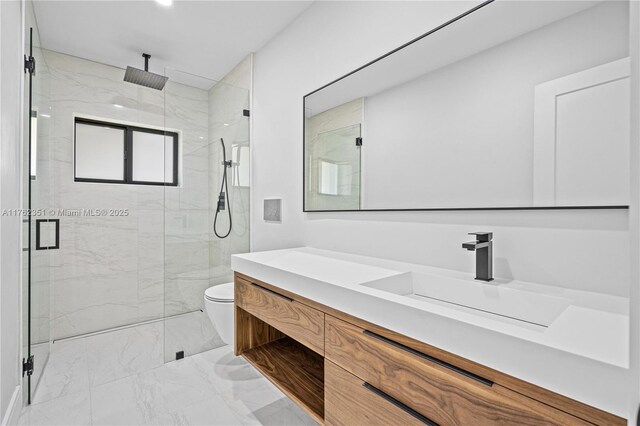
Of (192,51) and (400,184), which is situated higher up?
(192,51)

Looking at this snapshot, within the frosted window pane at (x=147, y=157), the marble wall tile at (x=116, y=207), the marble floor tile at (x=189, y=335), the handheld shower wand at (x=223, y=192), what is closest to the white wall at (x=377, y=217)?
the handheld shower wand at (x=223, y=192)

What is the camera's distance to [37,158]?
2.14 meters

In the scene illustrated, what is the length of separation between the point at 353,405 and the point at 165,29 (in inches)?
109

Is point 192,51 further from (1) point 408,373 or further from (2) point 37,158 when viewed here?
(1) point 408,373

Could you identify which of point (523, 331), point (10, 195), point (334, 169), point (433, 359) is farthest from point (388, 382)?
point (10, 195)

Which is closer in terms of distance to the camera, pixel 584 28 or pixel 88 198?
pixel 584 28

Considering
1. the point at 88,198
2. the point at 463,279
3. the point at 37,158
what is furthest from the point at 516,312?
the point at 88,198

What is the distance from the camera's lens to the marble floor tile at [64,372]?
2000 millimetres

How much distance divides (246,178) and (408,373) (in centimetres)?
211

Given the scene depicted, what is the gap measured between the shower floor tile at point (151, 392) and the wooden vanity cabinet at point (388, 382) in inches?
15.4

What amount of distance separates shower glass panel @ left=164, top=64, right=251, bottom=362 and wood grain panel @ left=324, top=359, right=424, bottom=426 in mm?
1580

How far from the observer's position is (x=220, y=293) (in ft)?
7.70

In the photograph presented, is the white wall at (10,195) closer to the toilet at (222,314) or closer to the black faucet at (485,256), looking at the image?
the toilet at (222,314)

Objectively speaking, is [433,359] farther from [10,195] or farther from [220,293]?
[10,195]
